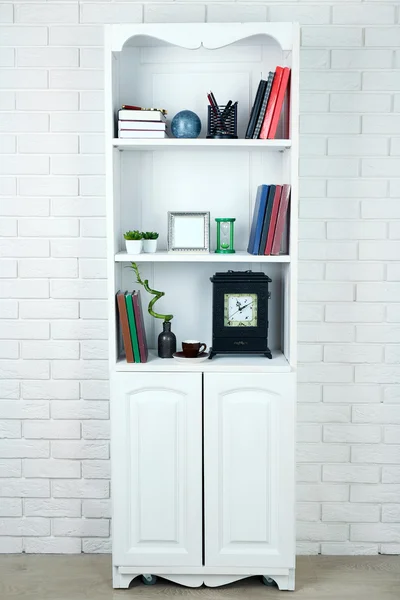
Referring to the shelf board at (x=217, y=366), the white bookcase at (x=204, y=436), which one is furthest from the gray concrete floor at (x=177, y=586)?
the shelf board at (x=217, y=366)

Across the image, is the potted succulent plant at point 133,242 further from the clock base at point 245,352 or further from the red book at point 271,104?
the red book at point 271,104

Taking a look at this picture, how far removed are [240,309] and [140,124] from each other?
0.77 metres

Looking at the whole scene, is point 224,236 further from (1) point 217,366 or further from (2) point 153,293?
(1) point 217,366

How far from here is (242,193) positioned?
10.1 ft

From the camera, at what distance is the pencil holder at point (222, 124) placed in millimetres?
2836

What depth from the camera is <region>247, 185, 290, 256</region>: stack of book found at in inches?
110

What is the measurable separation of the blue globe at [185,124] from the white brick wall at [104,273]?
0.37m

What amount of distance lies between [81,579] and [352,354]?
1378 millimetres

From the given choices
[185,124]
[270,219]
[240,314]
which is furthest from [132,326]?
[185,124]

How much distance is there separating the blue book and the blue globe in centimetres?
32

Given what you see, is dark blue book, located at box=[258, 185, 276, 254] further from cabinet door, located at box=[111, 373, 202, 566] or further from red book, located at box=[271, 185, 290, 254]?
cabinet door, located at box=[111, 373, 202, 566]

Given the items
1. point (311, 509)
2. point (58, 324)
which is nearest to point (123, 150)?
Answer: point (58, 324)

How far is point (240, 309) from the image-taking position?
9.56 ft

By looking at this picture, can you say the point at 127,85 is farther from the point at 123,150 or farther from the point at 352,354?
the point at 352,354
